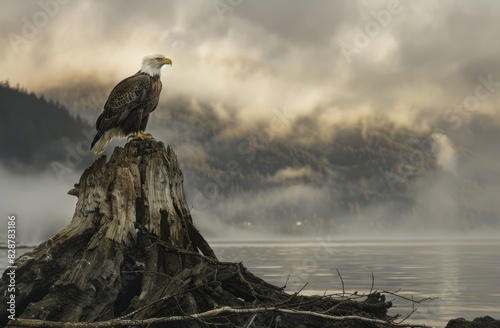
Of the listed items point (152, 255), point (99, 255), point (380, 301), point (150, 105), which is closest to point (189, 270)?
point (152, 255)

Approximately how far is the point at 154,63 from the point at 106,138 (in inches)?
82.5

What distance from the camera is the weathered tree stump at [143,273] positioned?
35.6 feet

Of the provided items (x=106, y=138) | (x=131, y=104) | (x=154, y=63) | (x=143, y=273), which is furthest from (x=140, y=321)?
(x=154, y=63)

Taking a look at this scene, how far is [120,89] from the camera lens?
1527 centimetres

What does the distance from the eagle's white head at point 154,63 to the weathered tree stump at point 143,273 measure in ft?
9.02

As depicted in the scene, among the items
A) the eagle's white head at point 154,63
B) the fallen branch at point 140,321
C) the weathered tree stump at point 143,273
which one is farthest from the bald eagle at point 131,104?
the fallen branch at point 140,321

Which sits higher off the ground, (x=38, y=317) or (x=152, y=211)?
(x=152, y=211)

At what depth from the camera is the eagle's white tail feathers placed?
1543 cm

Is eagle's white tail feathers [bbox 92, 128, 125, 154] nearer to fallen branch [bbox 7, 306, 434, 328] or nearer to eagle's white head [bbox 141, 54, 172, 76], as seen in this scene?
eagle's white head [bbox 141, 54, 172, 76]

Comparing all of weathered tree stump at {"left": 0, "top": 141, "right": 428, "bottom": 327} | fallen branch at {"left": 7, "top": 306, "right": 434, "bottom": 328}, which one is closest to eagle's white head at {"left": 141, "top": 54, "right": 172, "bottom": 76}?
weathered tree stump at {"left": 0, "top": 141, "right": 428, "bottom": 327}

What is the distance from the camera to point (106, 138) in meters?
15.6

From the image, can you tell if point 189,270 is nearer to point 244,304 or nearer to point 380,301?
point 244,304

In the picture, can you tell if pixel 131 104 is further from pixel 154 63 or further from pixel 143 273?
pixel 143 273

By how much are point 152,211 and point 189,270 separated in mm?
1680
